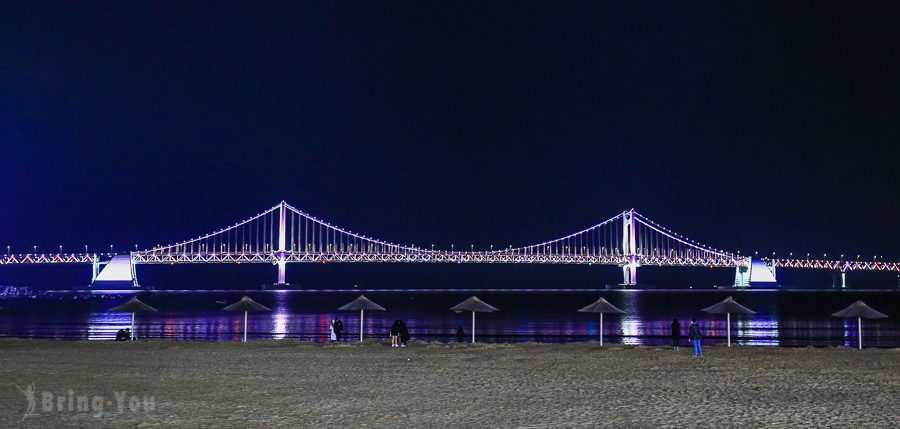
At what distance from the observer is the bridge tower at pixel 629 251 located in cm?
9394

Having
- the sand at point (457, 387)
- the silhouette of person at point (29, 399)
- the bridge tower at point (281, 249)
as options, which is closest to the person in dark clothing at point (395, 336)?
the sand at point (457, 387)

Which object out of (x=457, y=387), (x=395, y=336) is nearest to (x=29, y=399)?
(x=457, y=387)

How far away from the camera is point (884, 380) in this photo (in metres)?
10.8

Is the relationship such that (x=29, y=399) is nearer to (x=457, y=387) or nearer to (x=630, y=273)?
(x=457, y=387)

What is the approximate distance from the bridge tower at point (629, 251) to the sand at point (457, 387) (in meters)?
79.0

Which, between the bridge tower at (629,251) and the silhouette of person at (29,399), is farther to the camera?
the bridge tower at (629,251)

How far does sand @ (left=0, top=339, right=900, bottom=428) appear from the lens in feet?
26.2

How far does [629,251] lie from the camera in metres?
98.0

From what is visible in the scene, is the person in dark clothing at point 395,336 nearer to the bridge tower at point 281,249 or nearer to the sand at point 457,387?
the sand at point 457,387

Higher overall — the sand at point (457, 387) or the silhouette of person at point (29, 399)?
the silhouette of person at point (29, 399)

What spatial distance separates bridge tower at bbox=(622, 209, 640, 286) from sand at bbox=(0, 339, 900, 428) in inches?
3112

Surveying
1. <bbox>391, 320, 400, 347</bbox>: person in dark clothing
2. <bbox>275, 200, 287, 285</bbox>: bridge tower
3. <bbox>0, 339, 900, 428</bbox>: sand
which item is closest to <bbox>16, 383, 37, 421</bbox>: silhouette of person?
<bbox>0, 339, 900, 428</bbox>: sand

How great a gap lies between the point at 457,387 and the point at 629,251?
297 ft

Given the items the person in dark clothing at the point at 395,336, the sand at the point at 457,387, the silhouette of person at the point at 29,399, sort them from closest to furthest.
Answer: the sand at the point at 457,387
the silhouette of person at the point at 29,399
the person in dark clothing at the point at 395,336
